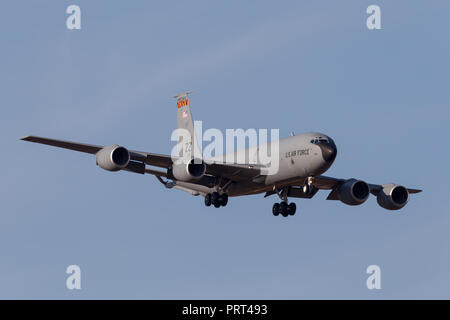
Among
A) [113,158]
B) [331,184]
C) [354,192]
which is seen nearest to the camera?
[113,158]

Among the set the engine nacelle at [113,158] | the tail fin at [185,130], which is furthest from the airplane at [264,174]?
the tail fin at [185,130]

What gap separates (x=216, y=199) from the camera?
67812 millimetres

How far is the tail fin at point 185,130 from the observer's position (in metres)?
74.9

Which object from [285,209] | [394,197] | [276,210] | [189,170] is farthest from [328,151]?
[394,197]

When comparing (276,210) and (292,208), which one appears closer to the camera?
(292,208)

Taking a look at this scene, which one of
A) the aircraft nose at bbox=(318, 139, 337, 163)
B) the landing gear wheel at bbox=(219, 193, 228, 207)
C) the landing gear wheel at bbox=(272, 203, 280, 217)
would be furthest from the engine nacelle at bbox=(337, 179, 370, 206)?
the landing gear wheel at bbox=(219, 193, 228, 207)

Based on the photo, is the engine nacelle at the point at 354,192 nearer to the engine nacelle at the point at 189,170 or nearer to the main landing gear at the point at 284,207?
the main landing gear at the point at 284,207

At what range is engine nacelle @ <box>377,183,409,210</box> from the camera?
72.6m

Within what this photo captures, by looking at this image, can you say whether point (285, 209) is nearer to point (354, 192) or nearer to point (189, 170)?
point (354, 192)

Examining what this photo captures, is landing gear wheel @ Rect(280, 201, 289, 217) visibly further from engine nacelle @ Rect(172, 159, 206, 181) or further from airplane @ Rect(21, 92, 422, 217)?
engine nacelle @ Rect(172, 159, 206, 181)

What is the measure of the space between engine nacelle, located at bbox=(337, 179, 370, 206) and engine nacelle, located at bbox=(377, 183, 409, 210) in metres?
2.79

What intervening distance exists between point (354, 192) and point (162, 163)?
15440mm

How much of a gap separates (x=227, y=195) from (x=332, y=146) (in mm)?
9766

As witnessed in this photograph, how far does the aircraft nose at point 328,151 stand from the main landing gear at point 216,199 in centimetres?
922
